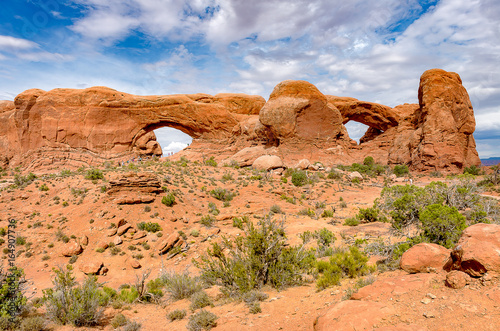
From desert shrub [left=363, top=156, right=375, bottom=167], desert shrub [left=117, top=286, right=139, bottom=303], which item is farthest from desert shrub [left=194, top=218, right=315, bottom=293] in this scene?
desert shrub [left=363, top=156, right=375, bottom=167]

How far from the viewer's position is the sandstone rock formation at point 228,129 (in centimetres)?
2642

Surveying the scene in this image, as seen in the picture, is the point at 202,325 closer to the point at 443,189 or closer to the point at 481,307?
the point at 481,307

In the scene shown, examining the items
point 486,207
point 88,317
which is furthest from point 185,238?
point 486,207

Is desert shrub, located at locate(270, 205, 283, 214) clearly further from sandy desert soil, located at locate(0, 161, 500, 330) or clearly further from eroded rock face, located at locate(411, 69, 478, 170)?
eroded rock face, located at locate(411, 69, 478, 170)

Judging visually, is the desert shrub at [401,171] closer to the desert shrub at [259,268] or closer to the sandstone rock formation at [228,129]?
the sandstone rock formation at [228,129]

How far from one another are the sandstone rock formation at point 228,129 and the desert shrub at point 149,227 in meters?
16.6

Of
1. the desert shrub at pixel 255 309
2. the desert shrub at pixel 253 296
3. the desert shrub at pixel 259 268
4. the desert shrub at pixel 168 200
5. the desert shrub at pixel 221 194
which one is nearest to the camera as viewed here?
the desert shrub at pixel 255 309

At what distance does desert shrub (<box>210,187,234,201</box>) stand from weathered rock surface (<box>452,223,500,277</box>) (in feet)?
43.1

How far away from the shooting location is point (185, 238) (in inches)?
423

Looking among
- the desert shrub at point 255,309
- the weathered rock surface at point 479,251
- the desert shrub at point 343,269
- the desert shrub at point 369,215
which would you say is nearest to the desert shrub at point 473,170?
the desert shrub at point 369,215

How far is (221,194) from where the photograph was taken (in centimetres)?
1630

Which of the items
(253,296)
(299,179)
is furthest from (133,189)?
(299,179)

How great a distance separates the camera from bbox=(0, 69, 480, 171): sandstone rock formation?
26.4 meters

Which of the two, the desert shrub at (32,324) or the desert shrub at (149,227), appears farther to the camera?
the desert shrub at (149,227)
